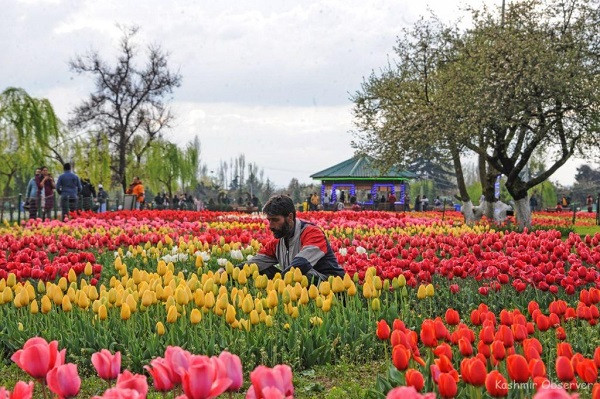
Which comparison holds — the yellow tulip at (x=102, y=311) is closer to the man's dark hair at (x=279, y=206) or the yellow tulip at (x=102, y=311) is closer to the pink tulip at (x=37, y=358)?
the man's dark hair at (x=279, y=206)

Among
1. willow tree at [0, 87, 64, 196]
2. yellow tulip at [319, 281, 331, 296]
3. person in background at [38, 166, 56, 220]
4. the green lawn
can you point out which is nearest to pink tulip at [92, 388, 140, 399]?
the green lawn

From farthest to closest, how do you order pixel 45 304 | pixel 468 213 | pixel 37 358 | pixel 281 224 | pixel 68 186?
pixel 68 186
pixel 468 213
pixel 281 224
pixel 45 304
pixel 37 358

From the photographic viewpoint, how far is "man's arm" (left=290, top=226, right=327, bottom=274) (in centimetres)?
719

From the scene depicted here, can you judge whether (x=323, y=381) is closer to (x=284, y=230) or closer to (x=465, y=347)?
(x=465, y=347)

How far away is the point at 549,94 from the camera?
20.4 m

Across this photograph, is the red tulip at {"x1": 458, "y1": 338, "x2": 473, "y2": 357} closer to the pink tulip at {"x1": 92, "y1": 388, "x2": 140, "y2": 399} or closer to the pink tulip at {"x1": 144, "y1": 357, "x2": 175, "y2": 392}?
the pink tulip at {"x1": 144, "y1": 357, "x2": 175, "y2": 392}

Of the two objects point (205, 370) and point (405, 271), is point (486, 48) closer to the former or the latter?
point (405, 271)

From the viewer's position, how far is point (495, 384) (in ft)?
10.1

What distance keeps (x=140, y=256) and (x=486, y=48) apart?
47.5 ft

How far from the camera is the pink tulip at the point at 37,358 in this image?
278 centimetres

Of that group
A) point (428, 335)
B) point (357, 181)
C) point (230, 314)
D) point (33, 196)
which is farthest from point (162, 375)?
point (357, 181)

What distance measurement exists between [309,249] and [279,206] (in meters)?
0.48

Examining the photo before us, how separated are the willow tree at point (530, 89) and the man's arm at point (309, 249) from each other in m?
13.8

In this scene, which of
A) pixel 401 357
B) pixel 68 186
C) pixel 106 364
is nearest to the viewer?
pixel 106 364
